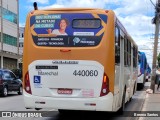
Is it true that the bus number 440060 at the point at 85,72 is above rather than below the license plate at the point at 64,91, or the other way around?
above

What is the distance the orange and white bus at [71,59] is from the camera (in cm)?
1066

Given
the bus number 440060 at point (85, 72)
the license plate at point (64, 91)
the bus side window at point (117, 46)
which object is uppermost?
the bus side window at point (117, 46)

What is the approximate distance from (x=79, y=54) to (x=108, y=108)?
62.1 inches

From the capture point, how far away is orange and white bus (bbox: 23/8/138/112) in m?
10.7

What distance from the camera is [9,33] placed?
61281 mm

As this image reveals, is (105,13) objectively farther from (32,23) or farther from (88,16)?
(32,23)

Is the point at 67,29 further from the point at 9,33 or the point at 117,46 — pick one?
the point at 9,33

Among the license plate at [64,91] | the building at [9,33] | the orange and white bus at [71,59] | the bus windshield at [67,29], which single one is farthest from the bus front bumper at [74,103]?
the building at [9,33]

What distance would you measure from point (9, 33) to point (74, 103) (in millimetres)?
51893

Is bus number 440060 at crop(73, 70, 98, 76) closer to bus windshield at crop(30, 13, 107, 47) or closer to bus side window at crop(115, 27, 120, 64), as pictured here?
bus windshield at crop(30, 13, 107, 47)

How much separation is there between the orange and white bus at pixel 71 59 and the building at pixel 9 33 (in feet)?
153

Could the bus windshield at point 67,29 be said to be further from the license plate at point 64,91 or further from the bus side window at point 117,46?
the license plate at point 64,91

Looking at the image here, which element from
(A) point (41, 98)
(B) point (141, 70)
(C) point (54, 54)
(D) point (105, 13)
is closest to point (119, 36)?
(D) point (105, 13)

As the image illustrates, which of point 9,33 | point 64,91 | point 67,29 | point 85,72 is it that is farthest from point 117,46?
point 9,33
